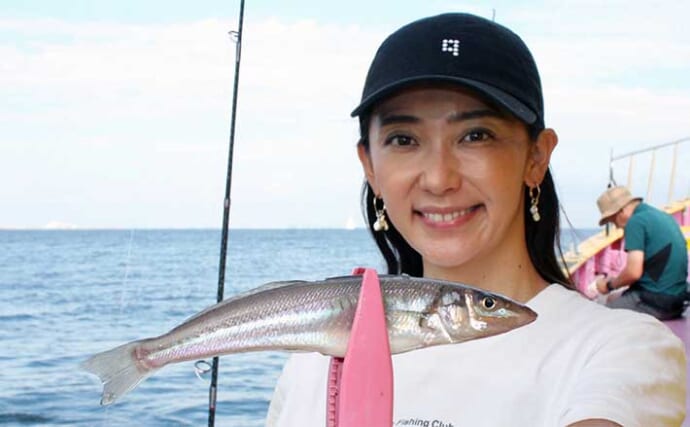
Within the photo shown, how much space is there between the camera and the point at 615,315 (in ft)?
5.31

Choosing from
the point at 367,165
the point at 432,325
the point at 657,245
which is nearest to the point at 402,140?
the point at 367,165

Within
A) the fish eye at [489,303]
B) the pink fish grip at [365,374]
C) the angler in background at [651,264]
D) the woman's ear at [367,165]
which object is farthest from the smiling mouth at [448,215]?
the angler in background at [651,264]

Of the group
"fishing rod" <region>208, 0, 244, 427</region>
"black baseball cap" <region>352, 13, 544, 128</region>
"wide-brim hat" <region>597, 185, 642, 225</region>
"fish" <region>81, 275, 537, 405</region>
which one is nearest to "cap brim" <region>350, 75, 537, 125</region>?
"black baseball cap" <region>352, 13, 544, 128</region>

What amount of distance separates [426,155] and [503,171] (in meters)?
0.14

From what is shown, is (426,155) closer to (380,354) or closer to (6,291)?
(380,354)

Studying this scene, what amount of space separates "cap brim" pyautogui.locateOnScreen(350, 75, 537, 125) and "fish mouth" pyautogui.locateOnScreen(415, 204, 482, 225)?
0.60 ft

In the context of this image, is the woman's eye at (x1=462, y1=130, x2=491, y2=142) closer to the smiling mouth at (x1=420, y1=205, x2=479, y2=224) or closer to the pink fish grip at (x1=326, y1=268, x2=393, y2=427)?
the smiling mouth at (x1=420, y1=205, x2=479, y2=224)

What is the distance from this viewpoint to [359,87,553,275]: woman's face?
1.72 m

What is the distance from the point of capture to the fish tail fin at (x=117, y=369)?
62.3 inches

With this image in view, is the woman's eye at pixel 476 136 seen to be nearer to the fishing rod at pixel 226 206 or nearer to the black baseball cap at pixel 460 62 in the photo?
the black baseball cap at pixel 460 62

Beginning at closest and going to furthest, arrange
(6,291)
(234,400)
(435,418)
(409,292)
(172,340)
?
(409,292) < (172,340) < (435,418) < (234,400) < (6,291)

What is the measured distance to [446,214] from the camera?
1.75m

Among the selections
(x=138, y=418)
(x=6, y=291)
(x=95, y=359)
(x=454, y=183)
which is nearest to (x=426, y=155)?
(x=454, y=183)

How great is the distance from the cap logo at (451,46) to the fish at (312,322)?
42 cm
